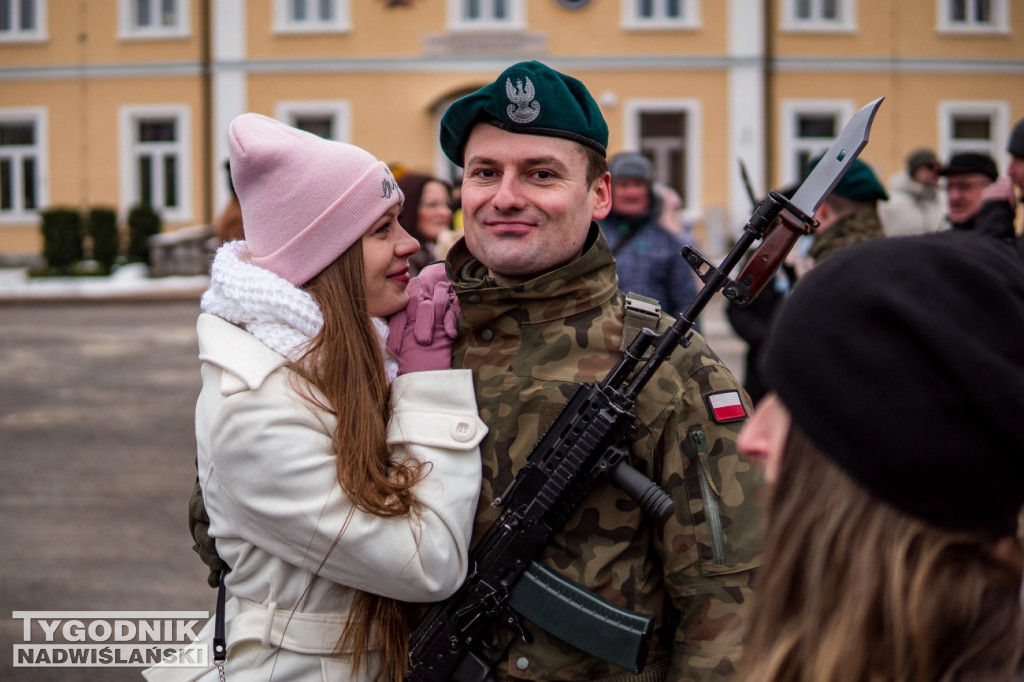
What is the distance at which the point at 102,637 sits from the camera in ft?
16.3

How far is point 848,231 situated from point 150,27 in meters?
22.2

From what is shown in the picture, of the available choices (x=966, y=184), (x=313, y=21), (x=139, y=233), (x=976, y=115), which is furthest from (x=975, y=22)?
(x=966, y=184)

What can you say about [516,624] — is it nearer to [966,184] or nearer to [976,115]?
[966,184]

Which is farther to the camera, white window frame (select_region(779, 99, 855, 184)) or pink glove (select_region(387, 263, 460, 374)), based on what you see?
white window frame (select_region(779, 99, 855, 184))

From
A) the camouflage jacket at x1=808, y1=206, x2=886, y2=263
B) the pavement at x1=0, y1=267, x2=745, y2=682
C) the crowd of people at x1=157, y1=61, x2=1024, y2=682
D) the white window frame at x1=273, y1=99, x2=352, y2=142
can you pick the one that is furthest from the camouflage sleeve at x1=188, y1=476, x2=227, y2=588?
the white window frame at x1=273, y1=99, x2=352, y2=142

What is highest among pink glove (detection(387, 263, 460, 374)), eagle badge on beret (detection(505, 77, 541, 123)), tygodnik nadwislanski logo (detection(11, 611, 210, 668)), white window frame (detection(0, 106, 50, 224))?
white window frame (detection(0, 106, 50, 224))

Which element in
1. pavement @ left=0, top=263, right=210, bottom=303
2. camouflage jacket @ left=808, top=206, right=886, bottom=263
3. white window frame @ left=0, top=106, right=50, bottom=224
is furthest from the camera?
white window frame @ left=0, top=106, right=50, bottom=224

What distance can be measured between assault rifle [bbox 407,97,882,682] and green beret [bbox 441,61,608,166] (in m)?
0.42

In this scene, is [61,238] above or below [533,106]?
below

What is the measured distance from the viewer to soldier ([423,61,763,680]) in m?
2.08

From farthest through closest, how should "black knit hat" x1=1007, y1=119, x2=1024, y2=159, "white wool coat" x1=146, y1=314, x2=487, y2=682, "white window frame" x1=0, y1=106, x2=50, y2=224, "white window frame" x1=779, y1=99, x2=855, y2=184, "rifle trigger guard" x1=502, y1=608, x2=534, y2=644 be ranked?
"white window frame" x1=0, y1=106, x2=50, y2=224 < "white window frame" x1=779, y1=99, x2=855, y2=184 < "black knit hat" x1=1007, y1=119, x2=1024, y2=159 < "rifle trigger guard" x1=502, y1=608, x2=534, y2=644 < "white wool coat" x1=146, y1=314, x2=487, y2=682

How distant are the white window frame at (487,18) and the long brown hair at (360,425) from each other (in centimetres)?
2171

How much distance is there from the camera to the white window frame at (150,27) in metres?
23.7

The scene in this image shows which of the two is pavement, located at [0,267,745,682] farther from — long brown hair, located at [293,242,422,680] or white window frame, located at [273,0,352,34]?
white window frame, located at [273,0,352,34]
